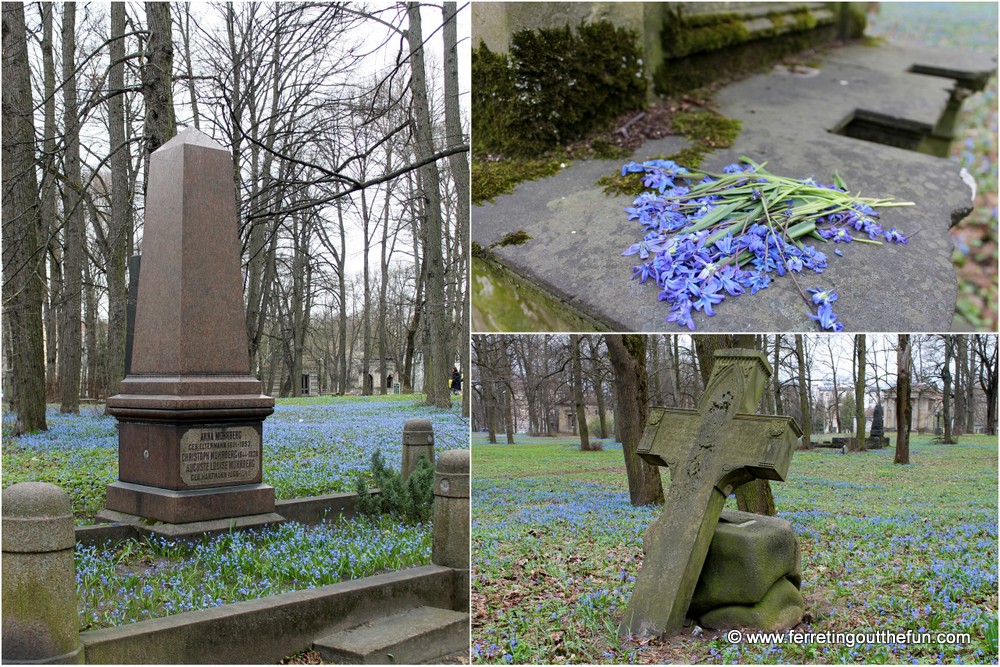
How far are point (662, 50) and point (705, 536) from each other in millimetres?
4185

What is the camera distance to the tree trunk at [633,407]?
3.80m

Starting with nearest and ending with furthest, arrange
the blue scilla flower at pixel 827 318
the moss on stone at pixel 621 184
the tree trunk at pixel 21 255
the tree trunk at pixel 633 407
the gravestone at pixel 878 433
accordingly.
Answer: the blue scilla flower at pixel 827 318
the tree trunk at pixel 633 407
the moss on stone at pixel 621 184
the gravestone at pixel 878 433
the tree trunk at pixel 21 255

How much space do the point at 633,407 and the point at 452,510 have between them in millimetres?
1364

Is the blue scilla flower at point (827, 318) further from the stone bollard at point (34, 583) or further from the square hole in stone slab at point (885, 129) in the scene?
the square hole in stone slab at point (885, 129)

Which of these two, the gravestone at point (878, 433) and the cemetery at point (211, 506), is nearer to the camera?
the cemetery at point (211, 506)

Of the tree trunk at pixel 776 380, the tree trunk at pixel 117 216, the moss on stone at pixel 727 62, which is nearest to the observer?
the tree trunk at pixel 776 380

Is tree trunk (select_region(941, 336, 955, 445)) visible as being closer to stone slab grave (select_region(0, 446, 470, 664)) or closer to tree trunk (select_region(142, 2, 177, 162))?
stone slab grave (select_region(0, 446, 470, 664))

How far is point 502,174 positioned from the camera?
15.3 ft

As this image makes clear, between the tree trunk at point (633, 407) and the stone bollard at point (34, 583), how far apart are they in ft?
8.24

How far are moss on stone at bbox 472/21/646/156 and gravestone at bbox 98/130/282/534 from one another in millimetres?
2448

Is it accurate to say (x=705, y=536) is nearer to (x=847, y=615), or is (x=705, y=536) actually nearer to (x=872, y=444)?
(x=847, y=615)

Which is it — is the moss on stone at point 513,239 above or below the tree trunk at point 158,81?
below

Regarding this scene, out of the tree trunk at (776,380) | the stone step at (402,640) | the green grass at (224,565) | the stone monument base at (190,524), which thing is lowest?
the stone step at (402,640)

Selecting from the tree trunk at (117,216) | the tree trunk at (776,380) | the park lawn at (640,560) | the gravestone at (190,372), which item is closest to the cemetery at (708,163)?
the tree trunk at (776,380)
